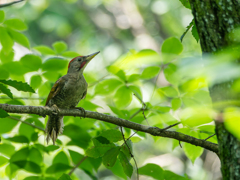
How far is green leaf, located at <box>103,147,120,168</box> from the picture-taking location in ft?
6.34

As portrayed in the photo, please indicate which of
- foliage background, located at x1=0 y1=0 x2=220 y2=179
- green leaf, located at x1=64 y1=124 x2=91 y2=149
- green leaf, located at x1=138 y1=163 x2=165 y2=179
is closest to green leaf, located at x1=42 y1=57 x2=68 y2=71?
foliage background, located at x1=0 y1=0 x2=220 y2=179

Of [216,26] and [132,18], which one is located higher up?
[216,26]

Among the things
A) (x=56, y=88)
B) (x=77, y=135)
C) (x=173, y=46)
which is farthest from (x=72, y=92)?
(x=173, y=46)

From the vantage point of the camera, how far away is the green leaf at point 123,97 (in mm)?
2787

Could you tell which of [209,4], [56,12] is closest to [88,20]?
[56,12]

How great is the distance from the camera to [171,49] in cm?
246

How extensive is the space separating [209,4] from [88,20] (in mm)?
12378

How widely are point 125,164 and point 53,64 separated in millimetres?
1531

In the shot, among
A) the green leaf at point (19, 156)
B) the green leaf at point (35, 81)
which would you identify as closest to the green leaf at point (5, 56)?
the green leaf at point (35, 81)

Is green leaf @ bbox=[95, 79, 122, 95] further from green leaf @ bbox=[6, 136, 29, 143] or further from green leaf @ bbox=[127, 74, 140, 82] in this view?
green leaf @ bbox=[6, 136, 29, 143]

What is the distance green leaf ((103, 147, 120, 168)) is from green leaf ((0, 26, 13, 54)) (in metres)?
1.75

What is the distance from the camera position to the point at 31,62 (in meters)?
2.79

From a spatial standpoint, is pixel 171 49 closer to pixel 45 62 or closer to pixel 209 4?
pixel 209 4

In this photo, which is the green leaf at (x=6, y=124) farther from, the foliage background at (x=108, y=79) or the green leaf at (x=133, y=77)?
the green leaf at (x=133, y=77)
